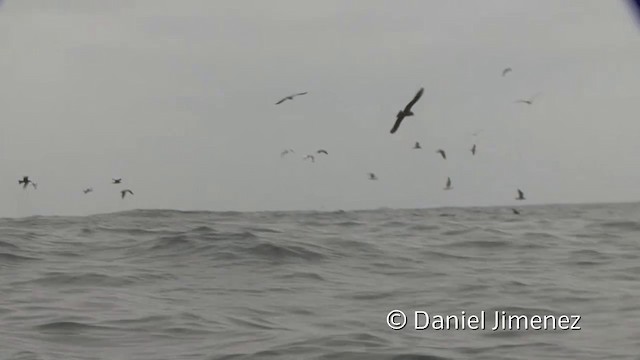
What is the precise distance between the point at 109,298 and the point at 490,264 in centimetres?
720

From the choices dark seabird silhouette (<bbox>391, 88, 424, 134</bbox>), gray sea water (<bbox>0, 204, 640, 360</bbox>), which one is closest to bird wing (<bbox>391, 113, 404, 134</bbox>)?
dark seabird silhouette (<bbox>391, 88, 424, 134</bbox>)

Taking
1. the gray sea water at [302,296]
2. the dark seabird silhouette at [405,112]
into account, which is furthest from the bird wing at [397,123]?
the gray sea water at [302,296]

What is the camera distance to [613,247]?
21.4 meters

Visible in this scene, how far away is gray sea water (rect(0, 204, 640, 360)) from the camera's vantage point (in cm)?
1030

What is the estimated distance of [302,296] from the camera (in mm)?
14164

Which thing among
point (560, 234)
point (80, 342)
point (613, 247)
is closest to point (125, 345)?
point (80, 342)

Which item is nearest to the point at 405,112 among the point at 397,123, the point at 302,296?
the point at 397,123

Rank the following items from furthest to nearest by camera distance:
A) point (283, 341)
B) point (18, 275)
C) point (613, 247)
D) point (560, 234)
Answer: point (560, 234)
point (613, 247)
point (18, 275)
point (283, 341)

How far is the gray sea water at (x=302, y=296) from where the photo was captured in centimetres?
1030

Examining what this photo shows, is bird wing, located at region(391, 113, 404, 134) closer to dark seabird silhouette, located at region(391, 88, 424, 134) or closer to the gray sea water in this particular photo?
dark seabird silhouette, located at region(391, 88, 424, 134)

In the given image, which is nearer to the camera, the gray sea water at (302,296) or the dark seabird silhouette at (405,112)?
the gray sea water at (302,296)

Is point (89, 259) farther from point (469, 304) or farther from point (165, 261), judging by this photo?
point (469, 304)

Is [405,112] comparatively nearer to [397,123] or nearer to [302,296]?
[397,123]

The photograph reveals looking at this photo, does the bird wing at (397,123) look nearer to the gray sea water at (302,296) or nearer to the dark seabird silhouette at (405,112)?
the dark seabird silhouette at (405,112)
